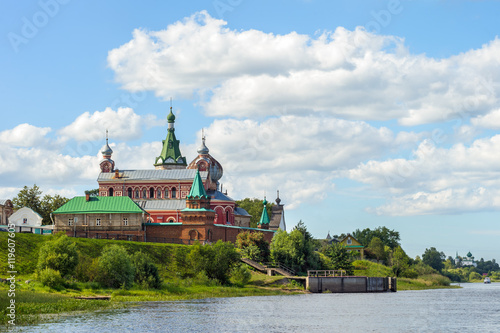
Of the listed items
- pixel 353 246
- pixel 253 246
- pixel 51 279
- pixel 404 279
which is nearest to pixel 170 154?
pixel 353 246

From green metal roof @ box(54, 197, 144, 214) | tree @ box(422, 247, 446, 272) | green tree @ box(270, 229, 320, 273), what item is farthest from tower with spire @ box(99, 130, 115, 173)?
tree @ box(422, 247, 446, 272)

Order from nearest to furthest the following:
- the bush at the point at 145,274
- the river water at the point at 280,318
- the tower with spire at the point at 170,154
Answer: the river water at the point at 280,318
the bush at the point at 145,274
the tower with spire at the point at 170,154

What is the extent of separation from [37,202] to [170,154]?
2492 centimetres

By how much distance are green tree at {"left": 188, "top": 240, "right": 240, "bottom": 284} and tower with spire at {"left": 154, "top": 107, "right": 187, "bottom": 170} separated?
49.5m

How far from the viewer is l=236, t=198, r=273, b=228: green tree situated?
472ft

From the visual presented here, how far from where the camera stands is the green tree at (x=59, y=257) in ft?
189

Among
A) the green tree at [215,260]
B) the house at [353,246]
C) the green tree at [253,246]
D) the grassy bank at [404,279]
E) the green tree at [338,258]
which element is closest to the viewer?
the green tree at [215,260]

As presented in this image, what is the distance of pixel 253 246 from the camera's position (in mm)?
88938

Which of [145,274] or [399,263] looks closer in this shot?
[145,274]

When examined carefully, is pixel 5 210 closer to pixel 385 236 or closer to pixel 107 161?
pixel 107 161

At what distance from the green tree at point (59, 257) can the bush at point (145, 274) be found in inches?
276

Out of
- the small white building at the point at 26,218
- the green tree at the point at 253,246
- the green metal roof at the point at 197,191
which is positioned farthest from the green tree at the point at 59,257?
the small white building at the point at 26,218

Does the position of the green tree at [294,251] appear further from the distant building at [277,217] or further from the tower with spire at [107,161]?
the distant building at [277,217]

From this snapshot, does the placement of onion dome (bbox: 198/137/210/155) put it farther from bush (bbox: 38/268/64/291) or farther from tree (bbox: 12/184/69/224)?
bush (bbox: 38/268/64/291)
